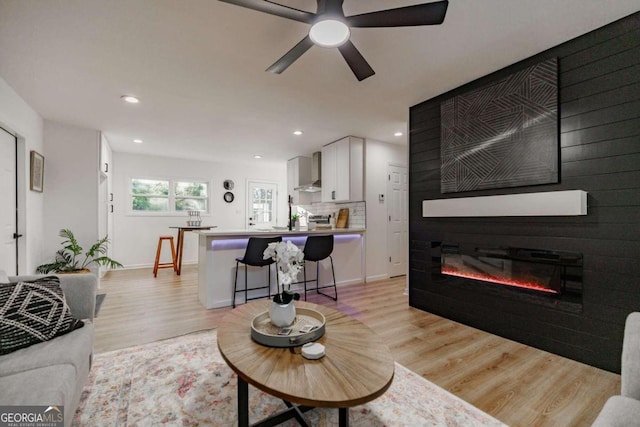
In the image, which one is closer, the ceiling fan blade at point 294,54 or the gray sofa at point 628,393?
the gray sofa at point 628,393

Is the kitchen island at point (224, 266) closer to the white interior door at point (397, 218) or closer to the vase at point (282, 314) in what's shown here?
the white interior door at point (397, 218)

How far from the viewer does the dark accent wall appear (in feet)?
6.45

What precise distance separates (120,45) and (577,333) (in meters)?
4.33

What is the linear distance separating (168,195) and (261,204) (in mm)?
2303

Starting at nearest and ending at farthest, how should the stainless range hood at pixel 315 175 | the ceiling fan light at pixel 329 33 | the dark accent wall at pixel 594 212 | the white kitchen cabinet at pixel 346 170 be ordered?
the ceiling fan light at pixel 329 33
the dark accent wall at pixel 594 212
the white kitchen cabinet at pixel 346 170
the stainless range hood at pixel 315 175

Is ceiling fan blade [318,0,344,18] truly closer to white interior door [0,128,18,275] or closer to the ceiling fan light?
the ceiling fan light

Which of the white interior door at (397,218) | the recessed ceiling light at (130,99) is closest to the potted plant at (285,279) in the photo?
the recessed ceiling light at (130,99)

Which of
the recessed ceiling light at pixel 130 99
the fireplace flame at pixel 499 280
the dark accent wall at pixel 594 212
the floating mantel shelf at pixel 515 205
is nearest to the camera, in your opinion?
the dark accent wall at pixel 594 212

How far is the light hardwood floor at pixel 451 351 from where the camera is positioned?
5.65 ft

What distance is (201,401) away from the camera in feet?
5.55

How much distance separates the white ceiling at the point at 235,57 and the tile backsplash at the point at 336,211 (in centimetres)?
153

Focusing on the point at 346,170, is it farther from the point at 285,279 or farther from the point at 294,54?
the point at 285,279

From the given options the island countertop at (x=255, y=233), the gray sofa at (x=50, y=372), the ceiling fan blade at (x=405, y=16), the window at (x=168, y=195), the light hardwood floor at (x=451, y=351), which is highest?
the ceiling fan blade at (x=405, y=16)

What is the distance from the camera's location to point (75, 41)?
217 centimetres
